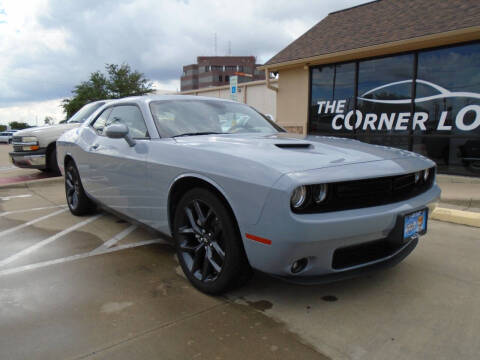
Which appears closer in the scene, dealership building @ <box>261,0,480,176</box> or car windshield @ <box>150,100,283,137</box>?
car windshield @ <box>150,100,283,137</box>

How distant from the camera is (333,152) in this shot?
2.48m

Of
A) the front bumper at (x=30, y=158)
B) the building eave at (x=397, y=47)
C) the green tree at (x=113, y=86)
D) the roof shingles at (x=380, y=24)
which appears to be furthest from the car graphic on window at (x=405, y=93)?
the green tree at (x=113, y=86)

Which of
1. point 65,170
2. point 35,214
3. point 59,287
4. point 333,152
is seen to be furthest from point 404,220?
point 35,214

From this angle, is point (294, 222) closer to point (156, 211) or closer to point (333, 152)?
point (333, 152)

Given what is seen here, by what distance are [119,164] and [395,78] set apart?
772 centimetres

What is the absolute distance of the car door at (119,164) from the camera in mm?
3166

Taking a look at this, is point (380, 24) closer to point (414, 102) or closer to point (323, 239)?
point (414, 102)

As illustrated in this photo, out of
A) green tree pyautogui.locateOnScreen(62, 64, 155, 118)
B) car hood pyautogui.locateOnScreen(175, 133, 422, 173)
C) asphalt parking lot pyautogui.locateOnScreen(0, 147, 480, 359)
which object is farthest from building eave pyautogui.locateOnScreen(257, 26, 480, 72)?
green tree pyautogui.locateOnScreen(62, 64, 155, 118)

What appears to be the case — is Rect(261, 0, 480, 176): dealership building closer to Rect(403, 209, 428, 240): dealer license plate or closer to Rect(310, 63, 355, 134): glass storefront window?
Rect(310, 63, 355, 134): glass storefront window

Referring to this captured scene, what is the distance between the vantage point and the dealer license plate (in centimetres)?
237

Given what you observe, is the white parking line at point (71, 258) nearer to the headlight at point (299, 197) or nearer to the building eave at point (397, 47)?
the headlight at point (299, 197)

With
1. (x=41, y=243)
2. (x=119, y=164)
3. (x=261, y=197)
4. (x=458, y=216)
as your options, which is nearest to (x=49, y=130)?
(x=41, y=243)

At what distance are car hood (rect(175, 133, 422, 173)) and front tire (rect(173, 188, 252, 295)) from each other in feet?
1.17

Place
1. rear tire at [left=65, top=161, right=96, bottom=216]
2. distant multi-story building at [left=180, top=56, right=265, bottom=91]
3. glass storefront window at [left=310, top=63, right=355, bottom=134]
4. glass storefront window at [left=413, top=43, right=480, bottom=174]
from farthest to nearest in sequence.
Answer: distant multi-story building at [left=180, top=56, right=265, bottom=91]
glass storefront window at [left=310, top=63, right=355, bottom=134]
glass storefront window at [left=413, top=43, right=480, bottom=174]
rear tire at [left=65, top=161, right=96, bottom=216]
